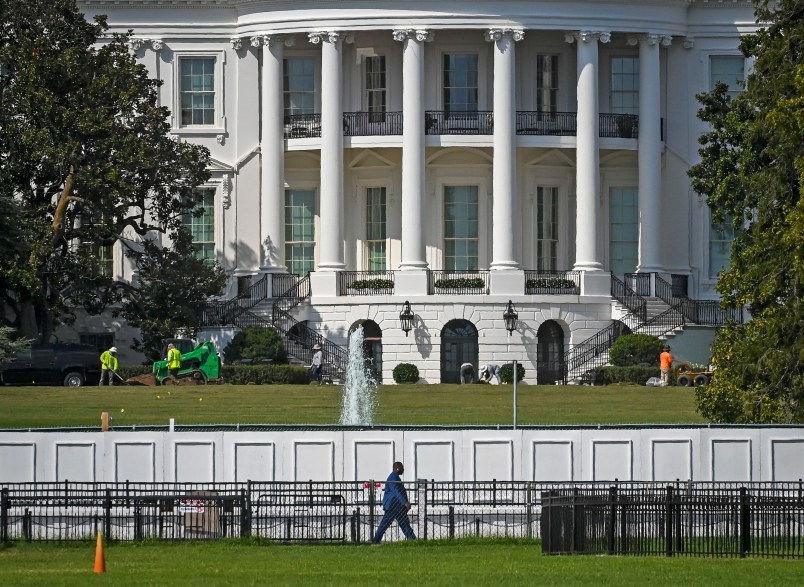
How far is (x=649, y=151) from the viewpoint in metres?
78.1

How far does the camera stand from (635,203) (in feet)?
263

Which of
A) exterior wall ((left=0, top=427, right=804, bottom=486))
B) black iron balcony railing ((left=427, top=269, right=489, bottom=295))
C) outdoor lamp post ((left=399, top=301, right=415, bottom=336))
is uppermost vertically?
black iron balcony railing ((left=427, top=269, right=489, bottom=295))

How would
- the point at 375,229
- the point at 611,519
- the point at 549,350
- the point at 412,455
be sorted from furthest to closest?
the point at 375,229, the point at 549,350, the point at 412,455, the point at 611,519

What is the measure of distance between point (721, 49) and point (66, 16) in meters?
21.5

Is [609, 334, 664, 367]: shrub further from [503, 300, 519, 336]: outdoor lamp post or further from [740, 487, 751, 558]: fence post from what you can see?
[740, 487, 751, 558]: fence post

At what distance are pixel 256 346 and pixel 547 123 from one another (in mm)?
13084

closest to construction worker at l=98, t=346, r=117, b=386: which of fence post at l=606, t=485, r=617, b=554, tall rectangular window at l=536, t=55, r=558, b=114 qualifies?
tall rectangular window at l=536, t=55, r=558, b=114

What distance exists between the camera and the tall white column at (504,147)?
76.1 m

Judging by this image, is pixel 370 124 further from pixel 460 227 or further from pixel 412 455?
pixel 412 455

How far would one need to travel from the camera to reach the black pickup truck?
6888 centimetres

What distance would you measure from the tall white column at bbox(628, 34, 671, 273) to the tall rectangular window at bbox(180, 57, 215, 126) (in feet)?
43.7

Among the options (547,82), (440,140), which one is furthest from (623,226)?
(440,140)

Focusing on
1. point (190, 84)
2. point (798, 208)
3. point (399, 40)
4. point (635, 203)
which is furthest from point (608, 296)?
point (798, 208)

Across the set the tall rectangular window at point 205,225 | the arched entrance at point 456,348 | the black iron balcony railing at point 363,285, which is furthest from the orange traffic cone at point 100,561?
the tall rectangular window at point 205,225
